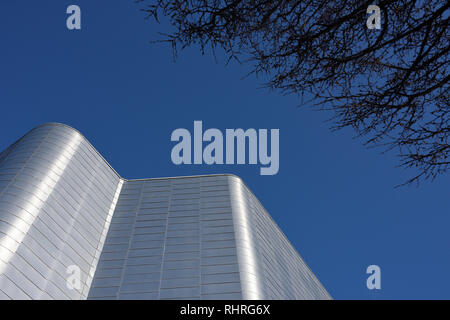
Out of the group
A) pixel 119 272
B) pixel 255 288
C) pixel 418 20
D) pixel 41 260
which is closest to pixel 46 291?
pixel 41 260

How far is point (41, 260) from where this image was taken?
15359 millimetres

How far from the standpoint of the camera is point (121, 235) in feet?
69.3

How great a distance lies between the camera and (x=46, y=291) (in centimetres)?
1457

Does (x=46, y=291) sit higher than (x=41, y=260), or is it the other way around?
(x=41, y=260)

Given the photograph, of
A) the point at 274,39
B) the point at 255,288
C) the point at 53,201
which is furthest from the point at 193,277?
the point at 274,39

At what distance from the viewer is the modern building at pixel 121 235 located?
15.8 metres

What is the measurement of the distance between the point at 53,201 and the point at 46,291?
193 inches

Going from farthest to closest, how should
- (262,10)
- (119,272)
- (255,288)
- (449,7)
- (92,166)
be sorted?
(92,166)
(119,272)
(255,288)
(262,10)
(449,7)

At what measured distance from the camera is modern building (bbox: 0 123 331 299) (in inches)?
621
